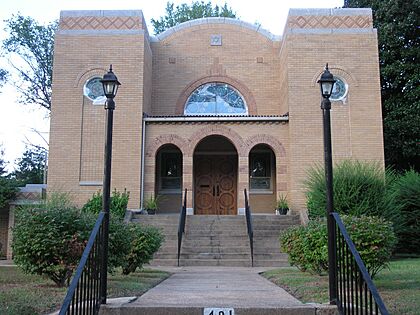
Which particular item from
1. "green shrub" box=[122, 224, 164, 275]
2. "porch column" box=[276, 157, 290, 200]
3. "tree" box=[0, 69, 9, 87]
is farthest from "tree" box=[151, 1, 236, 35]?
"green shrub" box=[122, 224, 164, 275]

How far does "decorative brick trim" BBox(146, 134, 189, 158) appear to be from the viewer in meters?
19.1

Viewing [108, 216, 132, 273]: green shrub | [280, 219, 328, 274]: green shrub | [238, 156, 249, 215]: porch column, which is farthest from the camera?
[238, 156, 249, 215]: porch column

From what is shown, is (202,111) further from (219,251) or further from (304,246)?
(304,246)

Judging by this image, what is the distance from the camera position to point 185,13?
3512 cm

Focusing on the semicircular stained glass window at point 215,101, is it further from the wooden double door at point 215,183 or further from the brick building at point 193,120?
the wooden double door at point 215,183

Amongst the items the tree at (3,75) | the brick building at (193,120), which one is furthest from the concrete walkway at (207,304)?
the tree at (3,75)

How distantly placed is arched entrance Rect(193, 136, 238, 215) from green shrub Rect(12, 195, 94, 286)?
13.2m

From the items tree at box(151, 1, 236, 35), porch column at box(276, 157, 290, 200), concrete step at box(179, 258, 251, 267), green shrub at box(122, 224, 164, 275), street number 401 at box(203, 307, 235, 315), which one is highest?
tree at box(151, 1, 236, 35)

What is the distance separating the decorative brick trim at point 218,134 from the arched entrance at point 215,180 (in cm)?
236

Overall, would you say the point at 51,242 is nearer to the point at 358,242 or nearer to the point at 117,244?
the point at 117,244

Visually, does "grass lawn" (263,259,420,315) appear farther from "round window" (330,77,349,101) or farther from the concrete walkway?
"round window" (330,77,349,101)

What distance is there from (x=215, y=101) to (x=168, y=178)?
12.6 ft

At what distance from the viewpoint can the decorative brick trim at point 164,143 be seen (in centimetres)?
1911

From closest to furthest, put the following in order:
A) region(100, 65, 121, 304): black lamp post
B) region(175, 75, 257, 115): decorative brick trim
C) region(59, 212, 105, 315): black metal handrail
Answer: region(59, 212, 105, 315): black metal handrail
region(100, 65, 121, 304): black lamp post
region(175, 75, 257, 115): decorative brick trim
